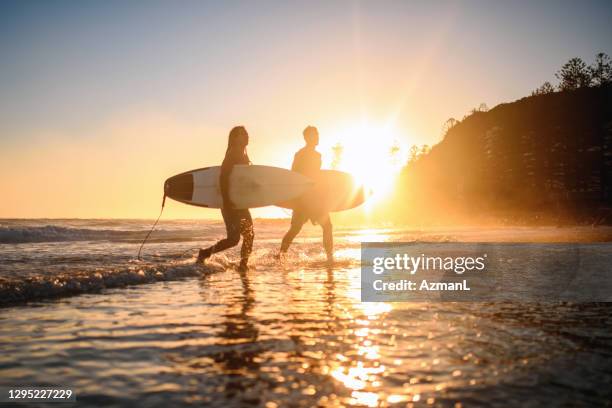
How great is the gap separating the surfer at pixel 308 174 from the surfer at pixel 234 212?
4.97ft

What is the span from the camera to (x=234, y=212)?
911cm

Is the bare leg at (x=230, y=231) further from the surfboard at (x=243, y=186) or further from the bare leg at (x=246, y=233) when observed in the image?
the surfboard at (x=243, y=186)

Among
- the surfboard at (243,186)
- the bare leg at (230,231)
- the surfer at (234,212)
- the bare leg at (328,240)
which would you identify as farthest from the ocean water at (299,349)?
the bare leg at (328,240)

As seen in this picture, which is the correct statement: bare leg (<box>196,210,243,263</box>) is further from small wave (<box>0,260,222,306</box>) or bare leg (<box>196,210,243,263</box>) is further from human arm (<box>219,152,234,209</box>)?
small wave (<box>0,260,222,306</box>)

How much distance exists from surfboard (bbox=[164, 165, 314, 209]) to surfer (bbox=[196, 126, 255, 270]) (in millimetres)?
239

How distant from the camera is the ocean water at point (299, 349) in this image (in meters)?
2.36

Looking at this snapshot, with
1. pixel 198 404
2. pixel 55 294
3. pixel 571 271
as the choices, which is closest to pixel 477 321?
pixel 198 404

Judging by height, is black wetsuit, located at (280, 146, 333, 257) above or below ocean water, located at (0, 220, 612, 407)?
above

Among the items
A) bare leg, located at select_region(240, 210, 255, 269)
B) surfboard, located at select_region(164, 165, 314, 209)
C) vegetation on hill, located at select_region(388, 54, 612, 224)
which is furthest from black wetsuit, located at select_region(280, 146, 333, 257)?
vegetation on hill, located at select_region(388, 54, 612, 224)

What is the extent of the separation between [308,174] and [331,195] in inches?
36.6

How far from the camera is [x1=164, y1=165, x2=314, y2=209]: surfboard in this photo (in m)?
9.59

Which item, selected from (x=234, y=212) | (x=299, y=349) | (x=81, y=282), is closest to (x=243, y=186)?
(x=234, y=212)

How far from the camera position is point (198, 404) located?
2.25m

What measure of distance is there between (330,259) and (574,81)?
54824 millimetres
